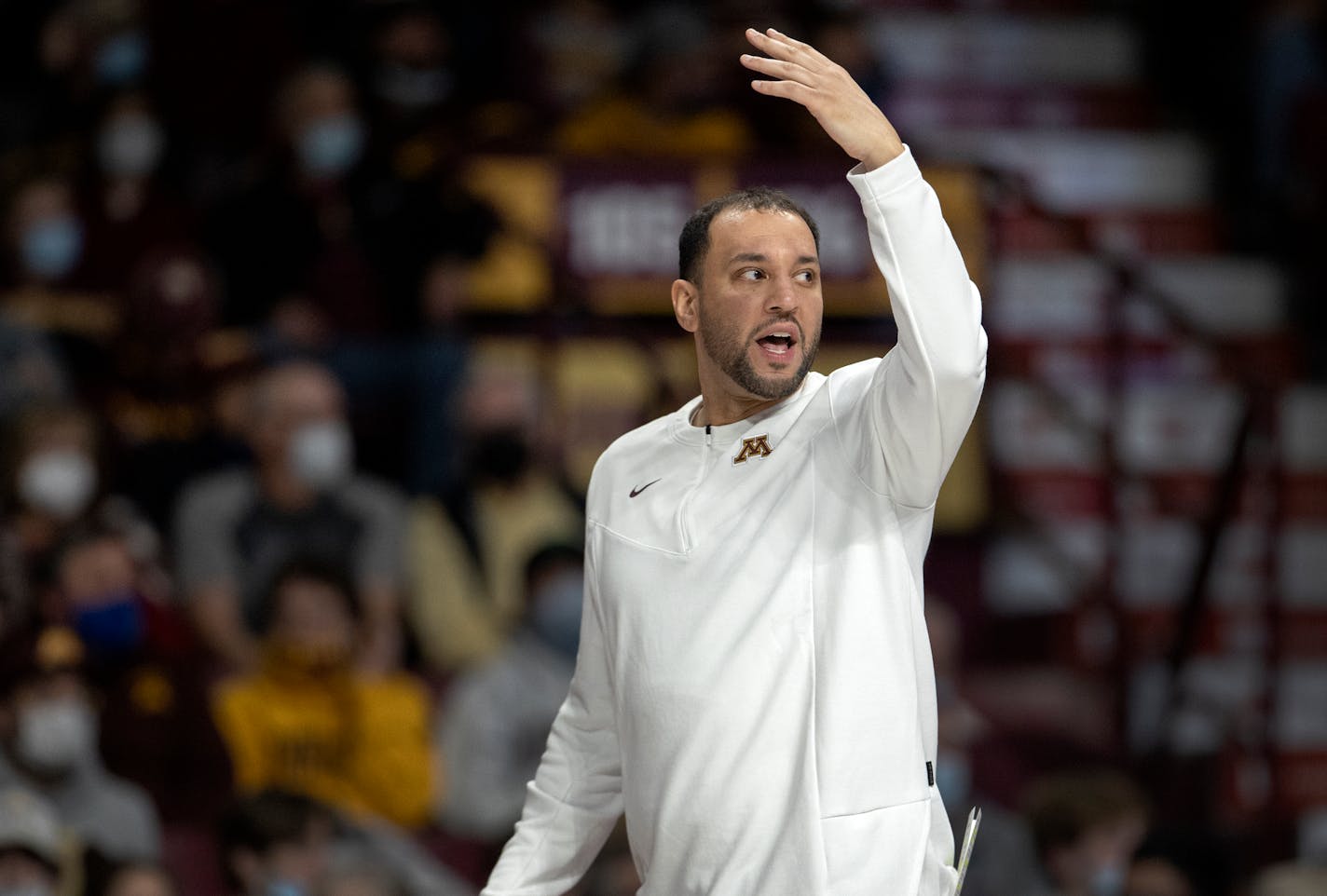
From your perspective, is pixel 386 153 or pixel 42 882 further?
pixel 386 153

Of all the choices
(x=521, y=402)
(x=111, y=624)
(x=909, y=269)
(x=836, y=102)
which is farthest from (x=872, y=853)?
(x=521, y=402)

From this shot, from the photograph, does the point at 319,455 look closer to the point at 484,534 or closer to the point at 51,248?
the point at 484,534

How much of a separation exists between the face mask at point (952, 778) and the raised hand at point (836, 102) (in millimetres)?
4057

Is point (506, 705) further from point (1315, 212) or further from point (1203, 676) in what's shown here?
point (1315, 212)

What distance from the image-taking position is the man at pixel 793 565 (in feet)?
10.9

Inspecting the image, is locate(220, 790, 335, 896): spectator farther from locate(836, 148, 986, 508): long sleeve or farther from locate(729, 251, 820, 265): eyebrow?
locate(836, 148, 986, 508): long sleeve

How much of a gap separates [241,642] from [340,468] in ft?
2.53

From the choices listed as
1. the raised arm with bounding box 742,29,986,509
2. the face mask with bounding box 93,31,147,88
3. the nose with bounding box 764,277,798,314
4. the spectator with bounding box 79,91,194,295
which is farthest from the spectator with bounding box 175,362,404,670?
the raised arm with bounding box 742,29,986,509

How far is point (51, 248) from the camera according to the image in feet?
29.8

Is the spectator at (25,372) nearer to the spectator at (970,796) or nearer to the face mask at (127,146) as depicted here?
the face mask at (127,146)

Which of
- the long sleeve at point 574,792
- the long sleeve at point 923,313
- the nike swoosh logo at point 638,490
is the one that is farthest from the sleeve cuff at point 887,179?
the long sleeve at point 574,792

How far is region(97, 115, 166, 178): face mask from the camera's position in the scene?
31.0ft

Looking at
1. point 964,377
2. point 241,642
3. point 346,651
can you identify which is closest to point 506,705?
point 346,651

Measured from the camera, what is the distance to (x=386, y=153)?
960cm
